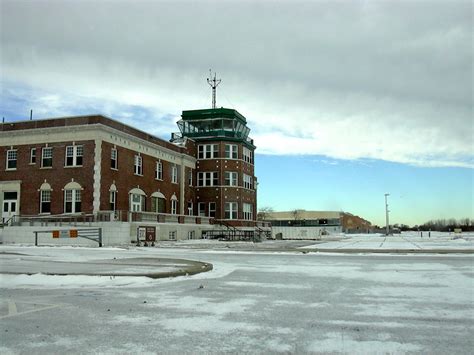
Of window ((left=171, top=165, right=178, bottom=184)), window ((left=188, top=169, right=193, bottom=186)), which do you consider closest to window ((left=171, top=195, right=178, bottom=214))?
window ((left=171, top=165, right=178, bottom=184))

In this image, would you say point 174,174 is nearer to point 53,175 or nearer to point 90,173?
point 90,173

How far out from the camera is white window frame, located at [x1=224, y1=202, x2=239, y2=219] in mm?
56531

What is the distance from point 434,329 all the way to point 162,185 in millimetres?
43287

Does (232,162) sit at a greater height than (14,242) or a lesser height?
greater

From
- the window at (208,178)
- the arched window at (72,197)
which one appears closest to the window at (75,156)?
the arched window at (72,197)

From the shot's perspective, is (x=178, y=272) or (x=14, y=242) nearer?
(x=178, y=272)

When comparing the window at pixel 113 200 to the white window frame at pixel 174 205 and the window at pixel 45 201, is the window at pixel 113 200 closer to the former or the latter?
the window at pixel 45 201

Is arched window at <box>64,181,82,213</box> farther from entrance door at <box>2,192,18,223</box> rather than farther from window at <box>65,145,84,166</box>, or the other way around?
entrance door at <box>2,192,18,223</box>

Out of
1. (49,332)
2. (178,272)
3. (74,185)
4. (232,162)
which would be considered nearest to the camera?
(49,332)

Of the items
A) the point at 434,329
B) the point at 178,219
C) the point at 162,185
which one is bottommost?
the point at 434,329

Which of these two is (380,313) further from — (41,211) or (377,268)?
(41,211)

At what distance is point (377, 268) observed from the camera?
17.3 m

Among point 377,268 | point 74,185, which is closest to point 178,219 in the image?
point 74,185

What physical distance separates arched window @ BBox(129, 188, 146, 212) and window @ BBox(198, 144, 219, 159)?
13715 mm
